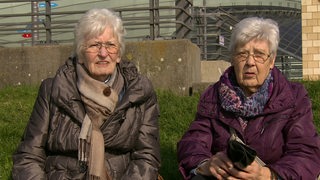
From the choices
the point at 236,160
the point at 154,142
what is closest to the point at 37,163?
the point at 154,142

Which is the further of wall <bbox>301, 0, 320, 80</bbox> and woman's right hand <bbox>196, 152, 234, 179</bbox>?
wall <bbox>301, 0, 320, 80</bbox>

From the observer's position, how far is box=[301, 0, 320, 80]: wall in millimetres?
12305

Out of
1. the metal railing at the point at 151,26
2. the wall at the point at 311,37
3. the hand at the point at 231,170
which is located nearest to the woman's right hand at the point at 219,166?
the hand at the point at 231,170

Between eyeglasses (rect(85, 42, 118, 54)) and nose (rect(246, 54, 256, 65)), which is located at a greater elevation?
eyeglasses (rect(85, 42, 118, 54))

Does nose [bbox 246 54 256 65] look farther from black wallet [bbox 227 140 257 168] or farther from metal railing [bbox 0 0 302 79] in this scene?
metal railing [bbox 0 0 302 79]

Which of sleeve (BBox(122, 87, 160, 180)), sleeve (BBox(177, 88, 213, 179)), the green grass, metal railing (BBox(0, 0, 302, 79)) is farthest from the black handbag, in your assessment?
metal railing (BBox(0, 0, 302, 79))

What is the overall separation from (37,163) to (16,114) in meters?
3.70

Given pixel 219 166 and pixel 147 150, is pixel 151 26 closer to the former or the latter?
pixel 147 150

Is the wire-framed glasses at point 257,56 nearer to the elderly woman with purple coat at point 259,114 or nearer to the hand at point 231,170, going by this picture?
the elderly woman with purple coat at point 259,114

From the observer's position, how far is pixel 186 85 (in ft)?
27.7

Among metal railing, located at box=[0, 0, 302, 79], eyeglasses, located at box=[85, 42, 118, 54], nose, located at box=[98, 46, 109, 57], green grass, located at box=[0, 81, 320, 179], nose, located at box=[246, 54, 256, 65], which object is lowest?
green grass, located at box=[0, 81, 320, 179]

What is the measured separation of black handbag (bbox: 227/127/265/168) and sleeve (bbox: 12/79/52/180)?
137 centimetres

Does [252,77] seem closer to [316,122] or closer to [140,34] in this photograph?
[316,122]

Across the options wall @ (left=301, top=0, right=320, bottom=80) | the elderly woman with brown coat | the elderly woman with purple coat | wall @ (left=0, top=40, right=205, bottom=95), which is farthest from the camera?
wall @ (left=301, top=0, right=320, bottom=80)
